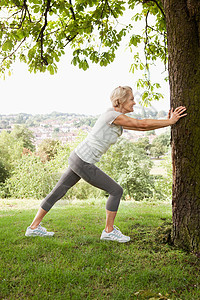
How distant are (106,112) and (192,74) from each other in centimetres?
104

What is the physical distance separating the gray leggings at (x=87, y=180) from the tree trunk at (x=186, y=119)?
2.40 ft

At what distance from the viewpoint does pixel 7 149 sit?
26.7 m

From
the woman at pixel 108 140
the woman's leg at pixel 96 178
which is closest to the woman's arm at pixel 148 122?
the woman at pixel 108 140

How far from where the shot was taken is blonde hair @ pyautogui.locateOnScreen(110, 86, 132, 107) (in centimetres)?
320

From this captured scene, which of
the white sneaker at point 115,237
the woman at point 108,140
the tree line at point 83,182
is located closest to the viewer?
the woman at point 108,140

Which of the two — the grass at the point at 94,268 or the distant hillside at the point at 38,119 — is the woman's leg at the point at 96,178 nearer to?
the grass at the point at 94,268

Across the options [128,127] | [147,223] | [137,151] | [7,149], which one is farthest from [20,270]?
[7,149]

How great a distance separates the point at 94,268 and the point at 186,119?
6.02 ft

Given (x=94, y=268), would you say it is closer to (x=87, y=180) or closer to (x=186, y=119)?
(x=87, y=180)

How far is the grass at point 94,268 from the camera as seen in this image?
2244 mm

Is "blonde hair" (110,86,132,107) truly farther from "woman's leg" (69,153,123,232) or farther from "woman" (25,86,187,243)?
"woman's leg" (69,153,123,232)

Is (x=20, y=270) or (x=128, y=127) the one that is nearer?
(x=20, y=270)

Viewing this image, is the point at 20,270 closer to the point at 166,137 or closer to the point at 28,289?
the point at 28,289

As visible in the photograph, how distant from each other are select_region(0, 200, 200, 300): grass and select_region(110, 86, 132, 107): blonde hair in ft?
5.63
